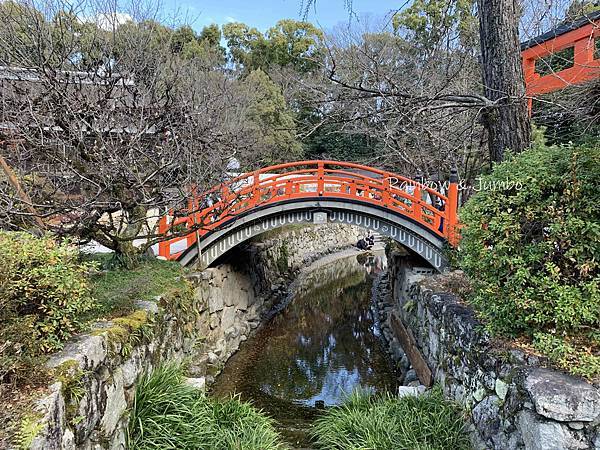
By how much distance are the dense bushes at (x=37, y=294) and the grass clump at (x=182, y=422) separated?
3.36ft

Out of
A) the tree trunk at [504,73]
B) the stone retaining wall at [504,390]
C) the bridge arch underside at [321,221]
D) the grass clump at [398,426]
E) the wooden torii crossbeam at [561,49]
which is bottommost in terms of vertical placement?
the grass clump at [398,426]

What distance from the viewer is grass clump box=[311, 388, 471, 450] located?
3.69 metres

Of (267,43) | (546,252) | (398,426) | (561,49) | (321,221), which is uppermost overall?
(267,43)

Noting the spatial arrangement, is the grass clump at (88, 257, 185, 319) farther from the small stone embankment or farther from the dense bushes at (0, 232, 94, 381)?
the dense bushes at (0, 232, 94, 381)

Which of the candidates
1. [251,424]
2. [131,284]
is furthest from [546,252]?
[131,284]

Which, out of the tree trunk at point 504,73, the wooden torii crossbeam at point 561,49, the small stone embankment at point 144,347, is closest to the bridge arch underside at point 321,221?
the small stone embankment at point 144,347

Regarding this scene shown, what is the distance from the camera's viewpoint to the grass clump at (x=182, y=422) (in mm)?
3570

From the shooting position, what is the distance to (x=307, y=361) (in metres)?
7.56

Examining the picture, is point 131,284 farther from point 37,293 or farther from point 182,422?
point 37,293

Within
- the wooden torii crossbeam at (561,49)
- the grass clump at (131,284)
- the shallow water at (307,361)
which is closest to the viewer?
the grass clump at (131,284)

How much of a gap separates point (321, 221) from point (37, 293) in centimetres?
546

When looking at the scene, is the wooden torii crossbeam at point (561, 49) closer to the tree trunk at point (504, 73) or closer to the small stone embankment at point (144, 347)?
the tree trunk at point (504, 73)

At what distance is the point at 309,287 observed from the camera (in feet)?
41.1

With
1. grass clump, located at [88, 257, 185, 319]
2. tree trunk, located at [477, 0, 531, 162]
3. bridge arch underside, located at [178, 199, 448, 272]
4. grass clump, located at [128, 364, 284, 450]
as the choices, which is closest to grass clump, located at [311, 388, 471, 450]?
grass clump, located at [128, 364, 284, 450]
